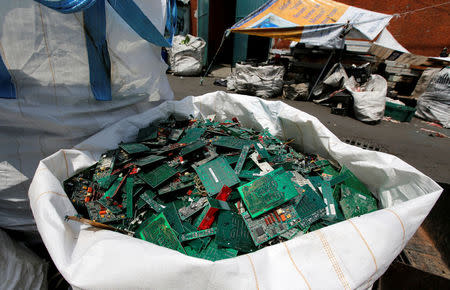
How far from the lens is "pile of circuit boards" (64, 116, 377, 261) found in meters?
1.30

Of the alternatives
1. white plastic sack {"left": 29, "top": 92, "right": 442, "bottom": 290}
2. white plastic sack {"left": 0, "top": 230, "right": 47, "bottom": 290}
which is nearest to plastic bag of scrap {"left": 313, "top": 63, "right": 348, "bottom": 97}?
white plastic sack {"left": 29, "top": 92, "right": 442, "bottom": 290}

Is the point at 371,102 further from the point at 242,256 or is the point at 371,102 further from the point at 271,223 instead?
the point at 242,256

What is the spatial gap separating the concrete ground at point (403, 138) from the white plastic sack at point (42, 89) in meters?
2.78

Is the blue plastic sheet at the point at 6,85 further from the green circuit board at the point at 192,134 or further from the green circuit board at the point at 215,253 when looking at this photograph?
the green circuit board at the point at 215,253

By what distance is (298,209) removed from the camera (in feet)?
4.59

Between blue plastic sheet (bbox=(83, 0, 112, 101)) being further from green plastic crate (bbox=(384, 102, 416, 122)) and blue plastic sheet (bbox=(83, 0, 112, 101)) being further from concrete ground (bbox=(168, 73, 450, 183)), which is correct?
green plastic crate (bbox=(384, 102, 416, 122))

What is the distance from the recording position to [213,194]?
151 cm

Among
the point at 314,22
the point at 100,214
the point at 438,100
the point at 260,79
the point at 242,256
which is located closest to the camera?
the point at 242,256

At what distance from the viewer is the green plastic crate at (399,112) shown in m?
4.22

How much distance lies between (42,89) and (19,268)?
1274 millimetres

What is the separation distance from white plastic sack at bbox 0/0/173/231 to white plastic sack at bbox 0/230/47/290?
0.27 m

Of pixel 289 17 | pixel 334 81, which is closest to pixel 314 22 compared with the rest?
pixel 289 17

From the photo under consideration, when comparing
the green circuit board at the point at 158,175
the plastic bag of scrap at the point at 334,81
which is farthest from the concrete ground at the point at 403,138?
the green circuit board at the point at 158,175

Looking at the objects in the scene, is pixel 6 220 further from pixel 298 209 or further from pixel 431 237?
pixel 431 237
